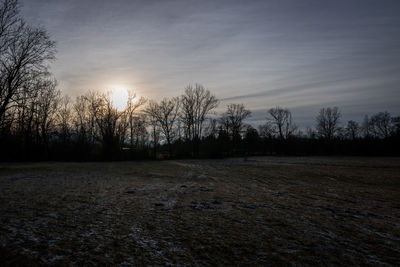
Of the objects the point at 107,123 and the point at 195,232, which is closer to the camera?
the point at 195,232

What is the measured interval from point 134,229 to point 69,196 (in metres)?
4.82

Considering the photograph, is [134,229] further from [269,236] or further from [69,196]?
[69,196]

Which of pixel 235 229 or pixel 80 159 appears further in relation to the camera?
pixel 80 159

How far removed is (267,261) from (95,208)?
5174 mm

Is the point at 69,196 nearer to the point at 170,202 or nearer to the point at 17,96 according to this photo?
the point at 170,202

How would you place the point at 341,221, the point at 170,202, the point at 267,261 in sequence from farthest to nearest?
the point at 170,202 < the point at 341,221 < the point at 267,261

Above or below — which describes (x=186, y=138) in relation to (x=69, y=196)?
above

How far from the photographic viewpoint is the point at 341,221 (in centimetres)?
543

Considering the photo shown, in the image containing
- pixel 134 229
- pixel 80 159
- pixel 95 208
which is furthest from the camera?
pixel 80 159

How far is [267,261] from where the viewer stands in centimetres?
334

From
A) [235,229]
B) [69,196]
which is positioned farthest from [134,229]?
[69,196]

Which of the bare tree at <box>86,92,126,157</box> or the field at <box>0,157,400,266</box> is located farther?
the bare tree at <box>86,92,126,157</box>

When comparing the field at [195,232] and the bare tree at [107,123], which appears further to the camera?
the bare tree at [107,123]

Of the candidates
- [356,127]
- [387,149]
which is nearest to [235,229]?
[387,149]
